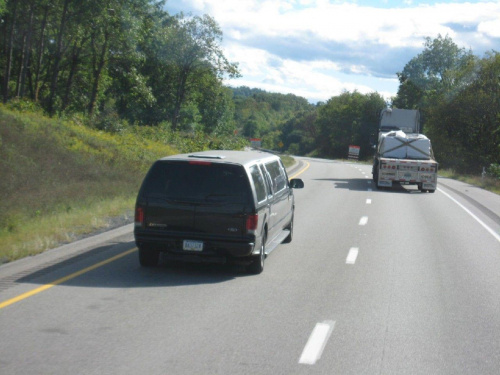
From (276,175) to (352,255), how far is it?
1.99 m

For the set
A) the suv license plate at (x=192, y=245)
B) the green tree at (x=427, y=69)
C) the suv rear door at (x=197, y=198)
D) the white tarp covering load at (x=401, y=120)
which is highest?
the green tree at (x=427, y=69)

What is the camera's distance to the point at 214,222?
1030 cm

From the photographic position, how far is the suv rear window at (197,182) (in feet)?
34.0

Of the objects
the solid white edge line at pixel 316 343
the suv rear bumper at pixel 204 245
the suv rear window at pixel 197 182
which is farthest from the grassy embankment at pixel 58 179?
the solid white edge line at pixel 316 343

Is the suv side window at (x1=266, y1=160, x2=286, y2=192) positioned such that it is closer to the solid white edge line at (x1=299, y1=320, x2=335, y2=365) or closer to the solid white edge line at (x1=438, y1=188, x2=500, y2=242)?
the solid white edge line at (x1=299, y1=320, x2=335, y2=365)

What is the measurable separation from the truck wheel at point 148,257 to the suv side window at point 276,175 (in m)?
2.50

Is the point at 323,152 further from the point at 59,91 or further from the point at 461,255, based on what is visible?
the point at 461,255

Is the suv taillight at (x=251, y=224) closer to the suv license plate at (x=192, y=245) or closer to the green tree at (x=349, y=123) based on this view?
the suv license plate at (x=192, y=245)

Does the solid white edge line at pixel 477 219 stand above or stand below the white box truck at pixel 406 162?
below

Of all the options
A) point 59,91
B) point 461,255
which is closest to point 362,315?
point 461,255

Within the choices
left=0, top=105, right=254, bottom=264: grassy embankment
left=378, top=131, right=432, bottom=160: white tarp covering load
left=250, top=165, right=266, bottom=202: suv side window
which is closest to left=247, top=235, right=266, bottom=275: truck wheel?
left=250, top=165, right=266, bottom=202: suv side window

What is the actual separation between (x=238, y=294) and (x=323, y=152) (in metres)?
127

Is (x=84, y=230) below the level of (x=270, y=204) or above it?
below

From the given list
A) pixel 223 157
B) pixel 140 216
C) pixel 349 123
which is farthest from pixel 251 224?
pixel 349 123
